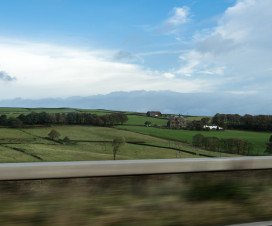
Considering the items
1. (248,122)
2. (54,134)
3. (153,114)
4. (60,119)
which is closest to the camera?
(248,122)

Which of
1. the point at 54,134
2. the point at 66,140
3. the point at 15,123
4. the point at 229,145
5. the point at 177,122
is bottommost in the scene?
the point at 66,140

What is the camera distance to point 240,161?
3197 mm

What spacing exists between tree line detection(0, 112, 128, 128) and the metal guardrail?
45.2m

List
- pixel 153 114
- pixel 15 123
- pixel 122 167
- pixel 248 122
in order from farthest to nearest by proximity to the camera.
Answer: pixel 153 114
pixel 15 123
pixel 248 122
pixel 122 167

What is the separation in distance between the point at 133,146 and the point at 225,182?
37280 millimetres

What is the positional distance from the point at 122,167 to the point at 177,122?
50750mm

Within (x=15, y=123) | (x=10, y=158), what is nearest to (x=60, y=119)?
(x=15, y=123)

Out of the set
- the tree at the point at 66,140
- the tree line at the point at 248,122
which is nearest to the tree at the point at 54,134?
the tree at the point at 66,140

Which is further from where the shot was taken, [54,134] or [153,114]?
[153,114]

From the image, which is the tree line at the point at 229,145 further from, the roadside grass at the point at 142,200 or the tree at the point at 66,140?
the roadside grass at the point at 142,200

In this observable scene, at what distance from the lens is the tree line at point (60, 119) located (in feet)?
152

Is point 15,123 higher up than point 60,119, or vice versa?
point 60,119

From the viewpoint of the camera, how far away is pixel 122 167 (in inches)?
108

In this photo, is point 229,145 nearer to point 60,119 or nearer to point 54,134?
point 54,134
